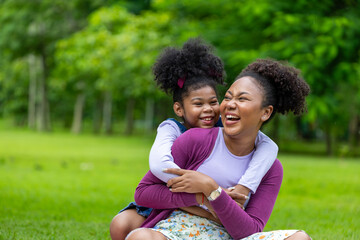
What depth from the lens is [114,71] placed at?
25750 millimetres

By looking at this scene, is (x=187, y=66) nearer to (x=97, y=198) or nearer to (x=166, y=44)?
(x=97, y=198)

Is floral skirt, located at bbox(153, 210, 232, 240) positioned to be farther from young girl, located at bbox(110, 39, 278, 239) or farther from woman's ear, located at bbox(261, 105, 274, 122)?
woman's ear, located at bbox(261, 105, 274, 122)

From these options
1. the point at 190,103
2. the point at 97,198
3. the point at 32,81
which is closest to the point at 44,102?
the point at 32,81

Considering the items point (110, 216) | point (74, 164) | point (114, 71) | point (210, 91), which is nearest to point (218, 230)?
point (210, 91)

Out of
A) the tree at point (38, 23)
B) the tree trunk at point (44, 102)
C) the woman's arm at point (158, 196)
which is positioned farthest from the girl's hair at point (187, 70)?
the tree trunk at point (44, 102)

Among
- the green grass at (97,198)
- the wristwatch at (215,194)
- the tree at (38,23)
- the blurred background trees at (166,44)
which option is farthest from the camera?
the tree at (38,23)

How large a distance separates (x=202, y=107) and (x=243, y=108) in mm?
529

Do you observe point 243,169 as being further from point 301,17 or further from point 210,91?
point 301,17

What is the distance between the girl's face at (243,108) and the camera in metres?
3.09

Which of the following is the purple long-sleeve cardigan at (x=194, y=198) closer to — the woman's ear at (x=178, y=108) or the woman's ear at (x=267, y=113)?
the woman's ear at (x=267, y=113)

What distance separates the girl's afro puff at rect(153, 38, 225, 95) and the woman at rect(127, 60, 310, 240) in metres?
0.50

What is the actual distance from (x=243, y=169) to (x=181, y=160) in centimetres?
37

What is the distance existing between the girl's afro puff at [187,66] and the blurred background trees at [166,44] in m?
0.33

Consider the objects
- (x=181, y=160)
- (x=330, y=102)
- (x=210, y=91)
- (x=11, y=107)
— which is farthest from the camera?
(x=11, y=107)
